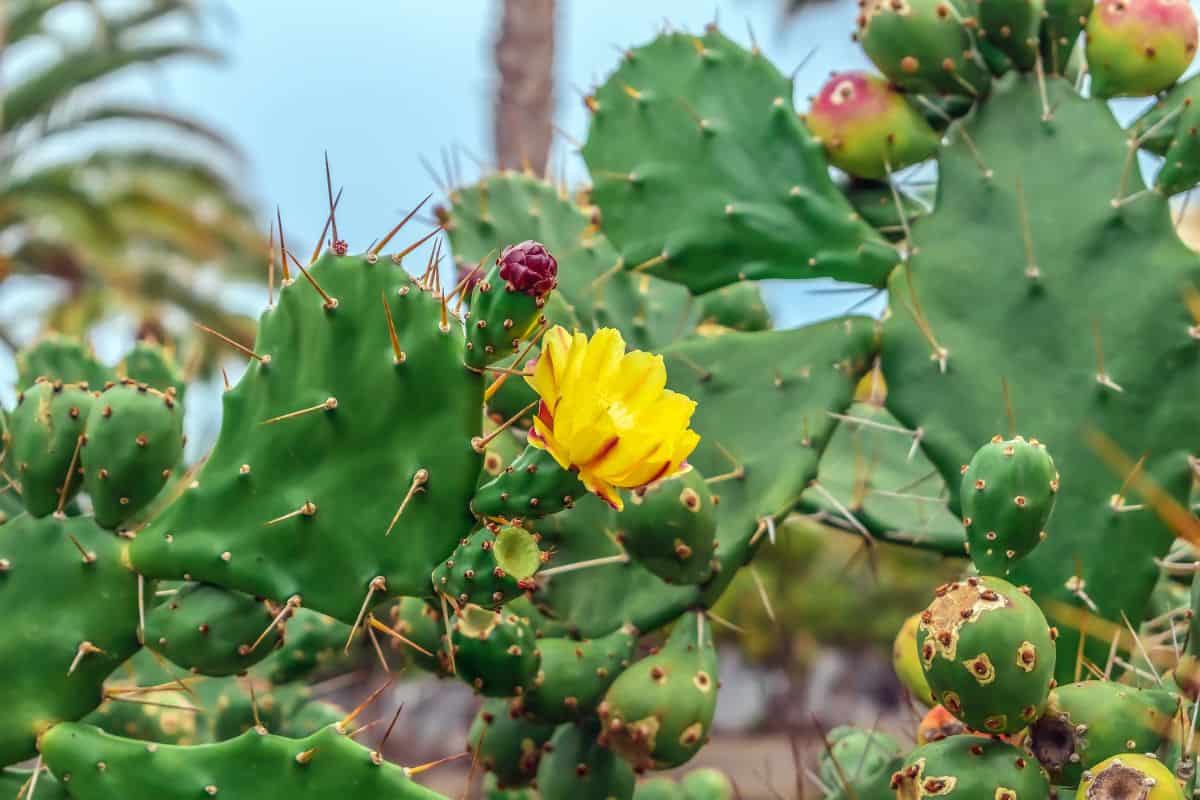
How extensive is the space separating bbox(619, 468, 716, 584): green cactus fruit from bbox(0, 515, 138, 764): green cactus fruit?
0.63m

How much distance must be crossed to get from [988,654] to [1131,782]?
174mm

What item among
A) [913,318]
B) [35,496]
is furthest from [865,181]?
[35,496]

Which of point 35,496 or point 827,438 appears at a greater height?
point 35,496

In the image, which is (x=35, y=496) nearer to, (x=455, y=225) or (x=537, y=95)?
(x=455, y=225)

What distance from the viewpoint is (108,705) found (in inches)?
87.2

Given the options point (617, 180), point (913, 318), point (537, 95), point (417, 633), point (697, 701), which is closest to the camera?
point (697, 701)

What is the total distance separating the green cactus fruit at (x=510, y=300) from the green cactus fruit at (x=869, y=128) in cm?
98

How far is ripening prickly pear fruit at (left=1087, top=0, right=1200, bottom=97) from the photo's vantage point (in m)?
2.24

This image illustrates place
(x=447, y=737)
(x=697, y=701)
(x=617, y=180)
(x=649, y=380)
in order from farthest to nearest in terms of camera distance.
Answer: (x=447, y=737), (x=617, y=180), (x=697, y=701), (x=649, y=380)

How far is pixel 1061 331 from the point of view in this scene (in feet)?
7.05

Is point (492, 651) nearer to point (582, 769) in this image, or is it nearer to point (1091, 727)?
point (582, 769)

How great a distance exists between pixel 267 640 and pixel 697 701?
0.58 m

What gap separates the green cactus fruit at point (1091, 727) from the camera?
1560 millimetres

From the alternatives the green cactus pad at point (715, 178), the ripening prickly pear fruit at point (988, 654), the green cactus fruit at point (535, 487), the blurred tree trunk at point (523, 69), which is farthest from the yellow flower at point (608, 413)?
the blurred tree trunk at point (523, 69)
